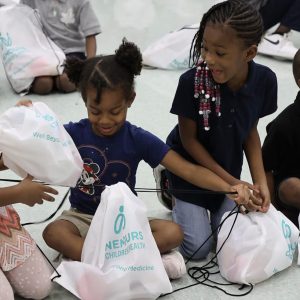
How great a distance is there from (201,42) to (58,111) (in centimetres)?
111

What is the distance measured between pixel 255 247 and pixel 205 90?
42cm

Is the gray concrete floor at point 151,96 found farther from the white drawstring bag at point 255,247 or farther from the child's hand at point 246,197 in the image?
the child's hand at point 246,197

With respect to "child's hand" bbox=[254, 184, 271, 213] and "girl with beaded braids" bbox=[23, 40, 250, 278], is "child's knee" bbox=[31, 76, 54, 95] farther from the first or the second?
"child's hand" bbox=[254, 184, 271, 213]

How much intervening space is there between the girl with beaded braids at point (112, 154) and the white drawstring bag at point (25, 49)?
45.6 inches

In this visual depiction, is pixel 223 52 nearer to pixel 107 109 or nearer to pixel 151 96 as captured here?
pixel 107 109

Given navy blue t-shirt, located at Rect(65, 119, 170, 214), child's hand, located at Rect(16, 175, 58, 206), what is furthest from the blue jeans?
child's hand, located at Rect(16, 175, 58, 206)

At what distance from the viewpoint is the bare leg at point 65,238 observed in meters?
1.41

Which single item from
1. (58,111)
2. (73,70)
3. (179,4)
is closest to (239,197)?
(73,70)

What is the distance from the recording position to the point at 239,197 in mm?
1440

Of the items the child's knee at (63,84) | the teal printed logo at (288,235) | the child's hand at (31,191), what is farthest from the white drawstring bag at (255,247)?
the child's knee at (63,84)

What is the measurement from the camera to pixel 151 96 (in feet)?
8.68

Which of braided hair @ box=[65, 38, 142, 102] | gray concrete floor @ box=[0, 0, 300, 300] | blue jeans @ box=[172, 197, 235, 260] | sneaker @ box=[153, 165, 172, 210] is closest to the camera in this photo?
braided hair @ box=[65, 38, 142, 102]

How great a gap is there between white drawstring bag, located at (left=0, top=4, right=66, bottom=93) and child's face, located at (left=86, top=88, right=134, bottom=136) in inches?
47.7

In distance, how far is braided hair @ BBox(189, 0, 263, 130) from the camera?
4.60ft
